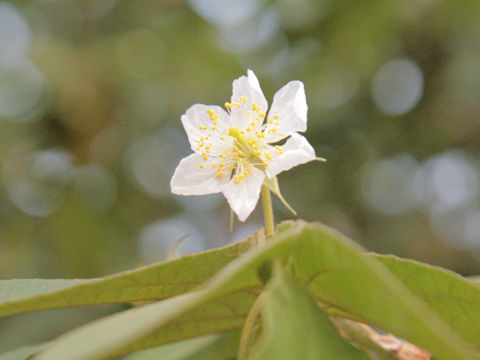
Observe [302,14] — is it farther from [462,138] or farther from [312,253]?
[312,253]

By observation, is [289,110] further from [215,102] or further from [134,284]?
[215,102]

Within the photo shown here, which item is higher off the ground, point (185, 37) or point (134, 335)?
point (185, 37)

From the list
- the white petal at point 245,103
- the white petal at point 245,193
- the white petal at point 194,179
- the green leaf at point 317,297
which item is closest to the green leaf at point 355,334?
the green leaf at point 317,297

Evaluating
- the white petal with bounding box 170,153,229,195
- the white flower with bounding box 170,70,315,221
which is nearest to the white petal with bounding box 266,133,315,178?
the white flower with bounding box 170,70,315,221

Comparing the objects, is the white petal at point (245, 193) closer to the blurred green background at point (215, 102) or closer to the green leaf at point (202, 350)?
the green leaf at point (202, 350)

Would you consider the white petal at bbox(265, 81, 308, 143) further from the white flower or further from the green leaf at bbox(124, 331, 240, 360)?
the green leaf at bbox(124, 331, 240, 360)

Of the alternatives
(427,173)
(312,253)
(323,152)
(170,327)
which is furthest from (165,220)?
(312,253)
